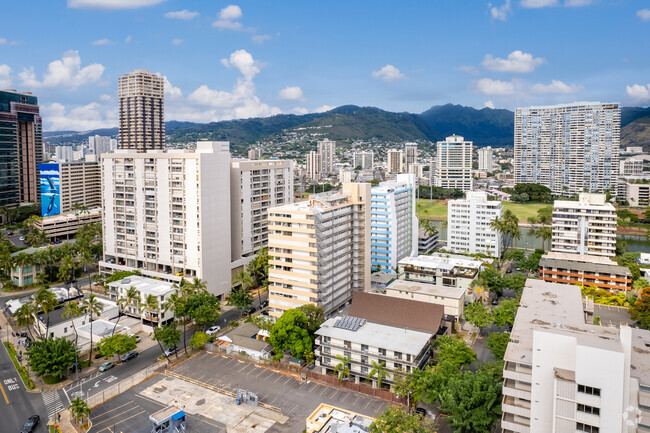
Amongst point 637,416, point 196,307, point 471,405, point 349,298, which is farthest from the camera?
point 349,298

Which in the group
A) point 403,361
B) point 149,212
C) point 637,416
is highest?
point 149,212

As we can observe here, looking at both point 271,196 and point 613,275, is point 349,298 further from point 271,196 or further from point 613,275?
point 613,275

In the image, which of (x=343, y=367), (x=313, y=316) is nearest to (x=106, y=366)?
(x=313, y=316)

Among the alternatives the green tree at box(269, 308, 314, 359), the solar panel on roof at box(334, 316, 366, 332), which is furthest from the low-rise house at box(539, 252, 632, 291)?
the green tree at box(269, 308, 314, 359)

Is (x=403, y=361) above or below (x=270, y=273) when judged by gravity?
below

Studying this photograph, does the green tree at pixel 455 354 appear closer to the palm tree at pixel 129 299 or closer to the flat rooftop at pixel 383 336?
the flat rooftop at pixel 383 336

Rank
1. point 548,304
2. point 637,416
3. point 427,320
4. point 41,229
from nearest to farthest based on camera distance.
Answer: point 637,416 < point 548,304 < point 427,320 < point 41,229

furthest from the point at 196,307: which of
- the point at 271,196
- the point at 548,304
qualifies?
the point at 548,304

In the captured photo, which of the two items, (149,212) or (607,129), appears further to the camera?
(607,129)
